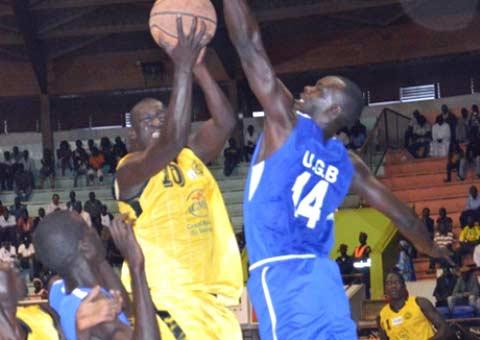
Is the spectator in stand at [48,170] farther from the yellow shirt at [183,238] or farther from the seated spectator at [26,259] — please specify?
the yellow shirt at [183,238]

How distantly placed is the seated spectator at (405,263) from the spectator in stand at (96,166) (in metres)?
8.72

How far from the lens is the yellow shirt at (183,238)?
5.66 metres

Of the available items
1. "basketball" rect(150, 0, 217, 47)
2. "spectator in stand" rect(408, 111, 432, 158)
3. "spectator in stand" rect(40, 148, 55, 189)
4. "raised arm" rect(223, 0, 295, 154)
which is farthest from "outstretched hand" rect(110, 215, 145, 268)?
"spectator in stand" rect(40, 148, 55, 189)

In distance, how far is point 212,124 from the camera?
20.3 ft

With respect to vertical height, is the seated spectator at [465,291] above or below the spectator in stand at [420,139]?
below

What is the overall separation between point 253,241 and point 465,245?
43.6ft

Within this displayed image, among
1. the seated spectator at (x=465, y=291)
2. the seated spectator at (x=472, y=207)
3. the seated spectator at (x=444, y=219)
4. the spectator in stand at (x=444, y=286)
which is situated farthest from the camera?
the seated spectator at (x=472, y=207)

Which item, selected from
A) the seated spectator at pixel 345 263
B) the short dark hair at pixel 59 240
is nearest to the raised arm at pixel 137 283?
the short dark hair at pixel 59 240

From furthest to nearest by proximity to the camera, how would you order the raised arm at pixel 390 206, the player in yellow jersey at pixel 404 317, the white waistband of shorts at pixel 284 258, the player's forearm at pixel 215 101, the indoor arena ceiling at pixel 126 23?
the indoor arena ceiling at pixel 126 23 < the player in yellow jersey at pixel 404 317 < the player's forearm at pixel 215 101 < the raised arm at pixel 390 206 < the white waistband of shorts at pixel 284 258

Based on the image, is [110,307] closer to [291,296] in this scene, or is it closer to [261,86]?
[291,296]

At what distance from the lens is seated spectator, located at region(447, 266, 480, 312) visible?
15.0 metres

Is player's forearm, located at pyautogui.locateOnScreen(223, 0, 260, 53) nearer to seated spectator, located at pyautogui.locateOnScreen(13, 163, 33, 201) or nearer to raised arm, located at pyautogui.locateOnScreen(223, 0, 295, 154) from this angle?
raised arm, located at pyautogui.locateOnScreen(223, 0, 295, 154)

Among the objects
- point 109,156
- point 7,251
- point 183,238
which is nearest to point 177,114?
point 183,238

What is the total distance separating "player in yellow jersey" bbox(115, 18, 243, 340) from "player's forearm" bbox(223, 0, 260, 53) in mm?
209
